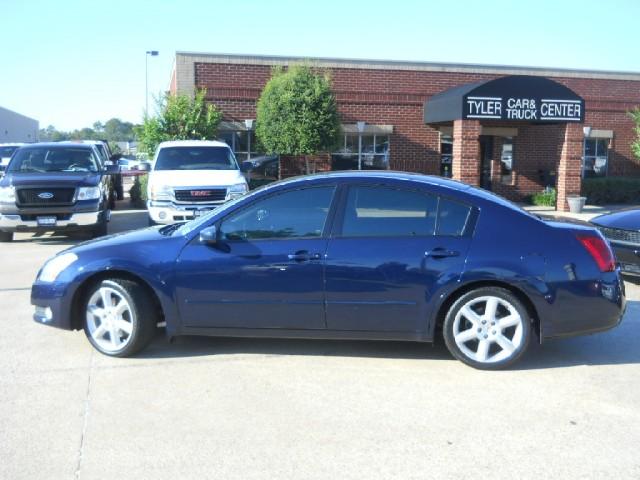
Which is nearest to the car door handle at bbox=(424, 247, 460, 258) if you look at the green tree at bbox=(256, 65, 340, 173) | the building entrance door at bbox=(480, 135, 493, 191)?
the green tree at bbox=(256, 65, 340, 173)

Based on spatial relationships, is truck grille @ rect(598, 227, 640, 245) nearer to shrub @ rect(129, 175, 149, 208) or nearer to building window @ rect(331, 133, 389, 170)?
building window @ rect(331, 133, 389, 170)

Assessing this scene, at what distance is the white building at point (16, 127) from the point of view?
49.0 meters

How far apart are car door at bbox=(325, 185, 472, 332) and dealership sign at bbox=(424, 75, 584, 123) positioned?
12218 mm

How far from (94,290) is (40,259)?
5558 mm

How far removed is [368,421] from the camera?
A: 13.6 feet

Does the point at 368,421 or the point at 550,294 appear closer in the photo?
the point at 368,421

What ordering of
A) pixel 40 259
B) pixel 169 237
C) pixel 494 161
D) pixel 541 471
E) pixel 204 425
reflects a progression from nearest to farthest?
pixel 541 471, pixel 204 425, pixel 169 237, pixel 40 259, pixel 494 161

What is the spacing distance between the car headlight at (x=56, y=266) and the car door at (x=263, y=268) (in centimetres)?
99

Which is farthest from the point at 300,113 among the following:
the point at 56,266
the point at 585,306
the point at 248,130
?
the point at 585,306

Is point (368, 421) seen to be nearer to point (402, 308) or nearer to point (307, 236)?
point (402, 308)

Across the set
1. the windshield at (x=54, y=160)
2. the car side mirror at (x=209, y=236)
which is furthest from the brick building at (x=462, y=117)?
the car side mirror at (x=209, y=236)

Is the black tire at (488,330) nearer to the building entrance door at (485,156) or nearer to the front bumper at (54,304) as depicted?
the front bumper at (54,304)

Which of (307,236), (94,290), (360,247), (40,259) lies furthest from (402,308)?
(40,259)

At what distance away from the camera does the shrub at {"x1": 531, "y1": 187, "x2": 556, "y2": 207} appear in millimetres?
19681
